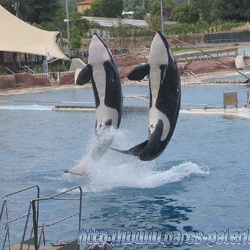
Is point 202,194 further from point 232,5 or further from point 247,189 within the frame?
point 232,5

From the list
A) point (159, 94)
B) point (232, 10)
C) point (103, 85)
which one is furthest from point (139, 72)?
point (232, 10)

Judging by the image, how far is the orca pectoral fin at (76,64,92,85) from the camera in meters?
11.5

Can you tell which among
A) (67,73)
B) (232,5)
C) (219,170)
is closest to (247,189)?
(219,170)

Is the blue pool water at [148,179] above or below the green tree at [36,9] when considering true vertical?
below

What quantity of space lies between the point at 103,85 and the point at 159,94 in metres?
0.93

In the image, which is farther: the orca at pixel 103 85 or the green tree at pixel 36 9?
the green tree at pixel 36 9

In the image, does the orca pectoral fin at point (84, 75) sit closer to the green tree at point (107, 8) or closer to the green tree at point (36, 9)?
the green tree at point (36, 9)

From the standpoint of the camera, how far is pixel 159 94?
1126cm

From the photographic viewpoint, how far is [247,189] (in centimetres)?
1261

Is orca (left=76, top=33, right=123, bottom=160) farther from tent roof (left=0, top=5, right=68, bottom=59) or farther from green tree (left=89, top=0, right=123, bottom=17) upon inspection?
green tree (left=89, top=0, right=123, bottom=17)

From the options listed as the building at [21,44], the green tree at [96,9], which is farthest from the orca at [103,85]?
the green tree at [96,9]

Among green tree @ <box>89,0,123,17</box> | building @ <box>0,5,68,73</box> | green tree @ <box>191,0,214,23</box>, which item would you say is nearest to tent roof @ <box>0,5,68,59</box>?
building @ <box>0,5,68,73</box>

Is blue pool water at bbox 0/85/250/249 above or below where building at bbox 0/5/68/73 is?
below

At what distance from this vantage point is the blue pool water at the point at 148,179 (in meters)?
10.6
